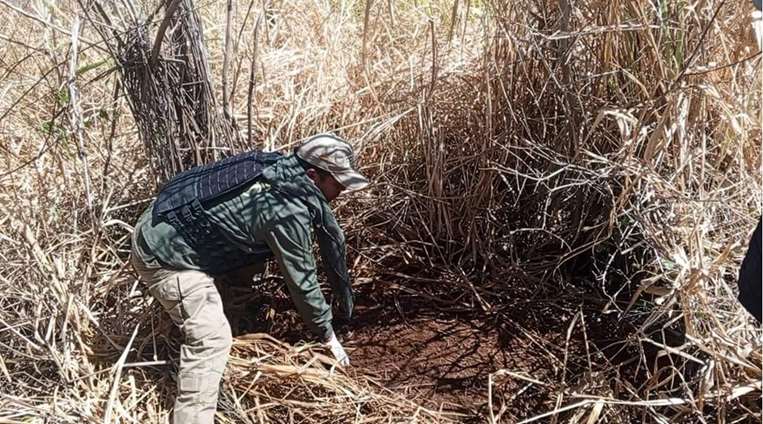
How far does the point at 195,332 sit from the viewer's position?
2352mm

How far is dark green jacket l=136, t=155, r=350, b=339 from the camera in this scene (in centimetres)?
235

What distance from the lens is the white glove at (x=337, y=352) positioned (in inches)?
102

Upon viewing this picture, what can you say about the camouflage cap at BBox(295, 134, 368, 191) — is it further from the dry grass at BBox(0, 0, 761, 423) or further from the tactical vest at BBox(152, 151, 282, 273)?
the dry grass at BBox(0, 0, 761, 423)

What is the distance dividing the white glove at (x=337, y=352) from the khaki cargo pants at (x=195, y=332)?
375 millimetres

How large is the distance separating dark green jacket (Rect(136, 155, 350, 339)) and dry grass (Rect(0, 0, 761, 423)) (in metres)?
0.33

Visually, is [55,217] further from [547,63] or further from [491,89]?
[547,63]

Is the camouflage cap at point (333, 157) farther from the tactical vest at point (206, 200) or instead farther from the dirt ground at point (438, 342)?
the dirt ground at point (438, 342)

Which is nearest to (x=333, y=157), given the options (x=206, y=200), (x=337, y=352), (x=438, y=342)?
(x=206, y=200)

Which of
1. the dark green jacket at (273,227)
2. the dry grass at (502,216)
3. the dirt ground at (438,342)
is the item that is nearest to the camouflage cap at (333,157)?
the dark green jacket at (273,227)

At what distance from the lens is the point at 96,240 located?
2736mm

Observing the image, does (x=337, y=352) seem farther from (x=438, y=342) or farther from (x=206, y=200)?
(x=206, y=200)

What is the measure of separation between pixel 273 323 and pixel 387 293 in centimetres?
48

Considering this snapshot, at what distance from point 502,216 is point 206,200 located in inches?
48.1

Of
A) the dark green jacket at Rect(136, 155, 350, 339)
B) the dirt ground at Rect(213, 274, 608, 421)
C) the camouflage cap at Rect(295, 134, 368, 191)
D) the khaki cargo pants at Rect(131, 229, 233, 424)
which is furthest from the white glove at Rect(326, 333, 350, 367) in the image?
the camouflage cap at Rect(295, 134, 368, 191)
